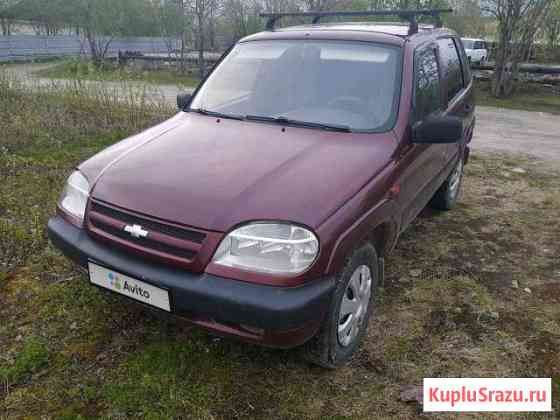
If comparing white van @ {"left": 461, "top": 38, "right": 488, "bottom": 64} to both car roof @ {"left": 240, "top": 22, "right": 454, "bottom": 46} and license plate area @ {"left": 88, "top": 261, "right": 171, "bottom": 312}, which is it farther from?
license plate area @ {"left": 88, "top": 261, "right": 171, "bottom": 312}

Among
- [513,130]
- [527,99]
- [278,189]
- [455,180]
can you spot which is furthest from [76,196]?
[527,99]

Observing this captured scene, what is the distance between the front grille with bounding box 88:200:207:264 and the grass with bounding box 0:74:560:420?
0.35 metres

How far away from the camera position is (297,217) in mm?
2125

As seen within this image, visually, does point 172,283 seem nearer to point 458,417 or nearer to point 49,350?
point 49,350

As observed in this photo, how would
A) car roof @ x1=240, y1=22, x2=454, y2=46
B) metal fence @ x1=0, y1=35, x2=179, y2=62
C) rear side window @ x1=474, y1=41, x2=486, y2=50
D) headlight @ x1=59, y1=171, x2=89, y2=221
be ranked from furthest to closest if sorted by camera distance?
metal fence @ x1=0, y1=35, x2=179, y2=62, rear side window @ x1=474, y1=41, x2=486, y2=50, car roof @ x1=240, y1=22, x2=454, y2=46, headlight @ x1=59, y1=171, x2=89, y2=221

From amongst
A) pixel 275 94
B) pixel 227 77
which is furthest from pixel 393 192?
pixel 227 77

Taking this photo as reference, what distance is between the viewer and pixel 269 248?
6.97 ft

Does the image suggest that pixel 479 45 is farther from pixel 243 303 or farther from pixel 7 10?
pixel 7 10

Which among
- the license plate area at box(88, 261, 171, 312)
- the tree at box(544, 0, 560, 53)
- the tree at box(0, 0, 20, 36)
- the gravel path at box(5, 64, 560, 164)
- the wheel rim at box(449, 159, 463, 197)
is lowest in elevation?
the gravel path at box(5, 64, 560, 164)

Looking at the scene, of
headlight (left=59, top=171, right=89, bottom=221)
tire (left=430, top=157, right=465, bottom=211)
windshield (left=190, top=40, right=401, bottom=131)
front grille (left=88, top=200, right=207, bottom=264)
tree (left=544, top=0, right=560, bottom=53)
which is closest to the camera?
front grille (left=88, top=200, right=207, bottom=264)

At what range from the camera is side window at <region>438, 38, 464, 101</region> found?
4000 millimetres

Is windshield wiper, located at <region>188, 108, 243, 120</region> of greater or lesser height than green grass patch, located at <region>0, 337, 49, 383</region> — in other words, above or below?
above

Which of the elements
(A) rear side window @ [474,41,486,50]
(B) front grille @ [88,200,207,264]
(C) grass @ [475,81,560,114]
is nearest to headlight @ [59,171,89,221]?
(B) front grille @ [88,200,207,264]

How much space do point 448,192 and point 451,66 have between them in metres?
1.23
